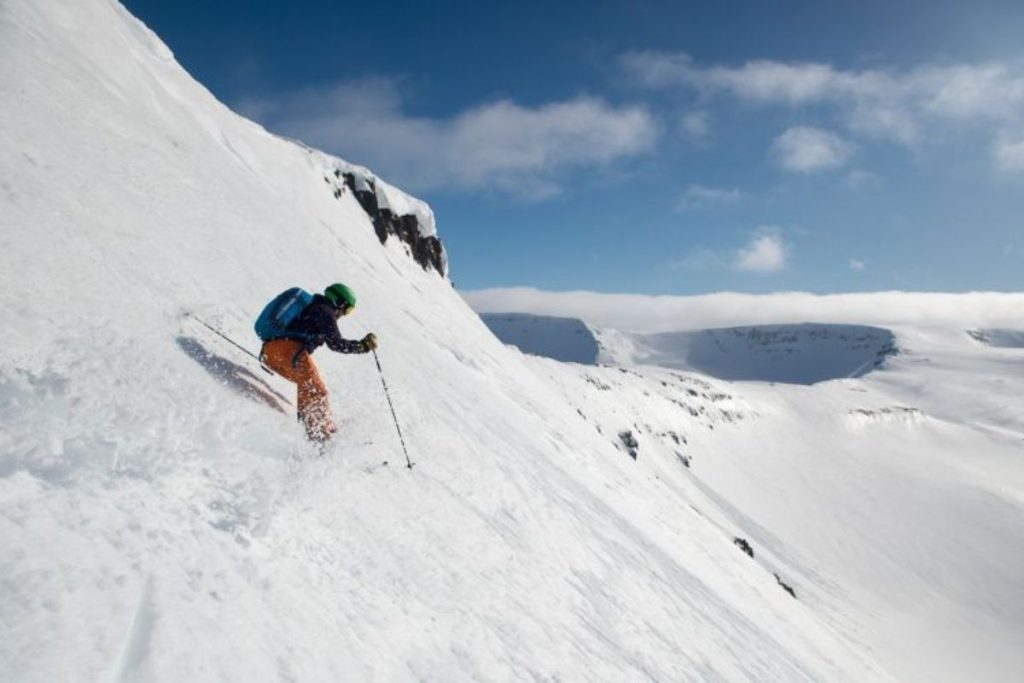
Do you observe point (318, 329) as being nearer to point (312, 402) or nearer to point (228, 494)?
point (312, 402)

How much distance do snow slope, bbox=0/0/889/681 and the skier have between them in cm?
38

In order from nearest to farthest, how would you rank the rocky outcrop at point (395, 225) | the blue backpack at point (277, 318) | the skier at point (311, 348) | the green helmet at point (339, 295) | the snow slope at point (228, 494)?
the snow slope at point (228, 494), the skier at point (311, 348), the blue backpack at point (277, 318), the green helmet at point (339, 295), the rocky outcrop at point (395, 225)

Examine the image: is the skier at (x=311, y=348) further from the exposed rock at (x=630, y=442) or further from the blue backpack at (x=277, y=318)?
the exposed rock at (x=630, y=442)

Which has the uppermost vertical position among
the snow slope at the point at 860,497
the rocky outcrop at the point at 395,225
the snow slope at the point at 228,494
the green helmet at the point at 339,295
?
the rocky outcrop at the point at 395,225

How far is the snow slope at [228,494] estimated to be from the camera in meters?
4.16

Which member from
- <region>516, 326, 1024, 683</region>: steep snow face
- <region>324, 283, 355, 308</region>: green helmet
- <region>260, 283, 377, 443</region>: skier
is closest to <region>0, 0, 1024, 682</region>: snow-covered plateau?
<region>260, 283, 377, 443</region>: skier

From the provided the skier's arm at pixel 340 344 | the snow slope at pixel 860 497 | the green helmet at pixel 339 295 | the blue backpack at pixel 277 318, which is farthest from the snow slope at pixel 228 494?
the snow slope at pixel 860 497

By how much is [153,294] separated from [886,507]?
106639 mm

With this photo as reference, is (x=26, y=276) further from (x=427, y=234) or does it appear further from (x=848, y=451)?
(x=848, y=451)

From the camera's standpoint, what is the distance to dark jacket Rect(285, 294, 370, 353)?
8617mm

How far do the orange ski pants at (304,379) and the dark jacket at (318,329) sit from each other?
0.14 meters

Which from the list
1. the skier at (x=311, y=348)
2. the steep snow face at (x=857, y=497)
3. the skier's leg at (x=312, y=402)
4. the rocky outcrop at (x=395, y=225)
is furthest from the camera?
the steep snow face at (x=857, y=497)

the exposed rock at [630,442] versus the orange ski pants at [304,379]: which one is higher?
the orange ski pants at [304,379]

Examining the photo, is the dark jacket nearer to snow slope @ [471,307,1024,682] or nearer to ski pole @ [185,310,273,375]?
ski pole @ [185,310,273,375]
